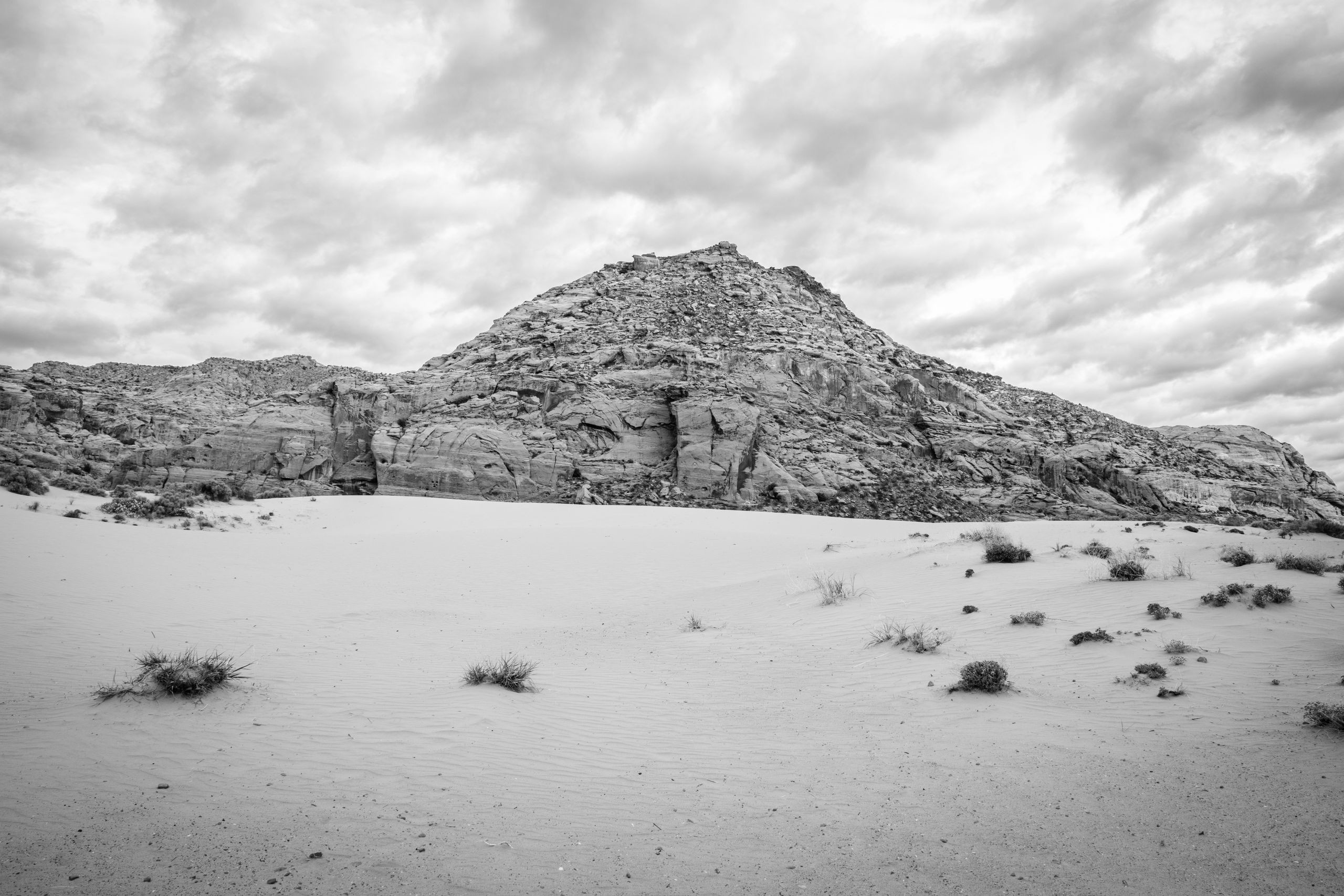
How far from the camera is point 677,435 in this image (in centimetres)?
4222

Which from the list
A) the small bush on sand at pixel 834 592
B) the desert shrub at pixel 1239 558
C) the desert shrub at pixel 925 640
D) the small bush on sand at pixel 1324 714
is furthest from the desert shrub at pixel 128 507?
the desert shrub at pixel 1239 558

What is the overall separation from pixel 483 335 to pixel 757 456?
91.7 feet

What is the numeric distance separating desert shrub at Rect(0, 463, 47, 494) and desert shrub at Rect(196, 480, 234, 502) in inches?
158

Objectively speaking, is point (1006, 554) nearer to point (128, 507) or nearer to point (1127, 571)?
point (1127, 571)

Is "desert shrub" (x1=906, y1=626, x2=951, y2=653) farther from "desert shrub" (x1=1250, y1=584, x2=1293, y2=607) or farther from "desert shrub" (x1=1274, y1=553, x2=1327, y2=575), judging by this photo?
"desert shrub" (x1=1274, y1=553, x2=1327, y2=575)

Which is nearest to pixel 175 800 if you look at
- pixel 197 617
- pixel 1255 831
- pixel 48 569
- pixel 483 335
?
pixel 197 617

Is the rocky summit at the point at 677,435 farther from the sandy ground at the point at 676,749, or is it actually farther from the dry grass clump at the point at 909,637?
the dry grass clump at the point at 909,637

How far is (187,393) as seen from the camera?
2174 inches

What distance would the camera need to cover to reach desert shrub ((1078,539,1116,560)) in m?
12.1

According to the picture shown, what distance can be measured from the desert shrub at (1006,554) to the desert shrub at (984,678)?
6651 millimetres

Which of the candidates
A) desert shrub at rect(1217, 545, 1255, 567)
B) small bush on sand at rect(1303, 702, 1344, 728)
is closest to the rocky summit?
desert shrub at rect(1217, 545, 1255, 567)

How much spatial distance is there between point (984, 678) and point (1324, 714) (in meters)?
2.50

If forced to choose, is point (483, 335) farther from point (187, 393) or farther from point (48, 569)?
point (48, 569)

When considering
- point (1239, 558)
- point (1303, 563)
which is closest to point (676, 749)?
point (1303, 563)
